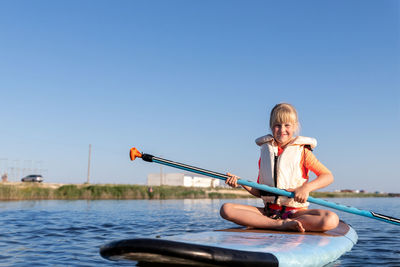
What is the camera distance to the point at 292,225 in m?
4.05

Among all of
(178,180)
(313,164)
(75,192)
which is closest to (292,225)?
(313,164)

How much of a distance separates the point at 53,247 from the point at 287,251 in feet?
11.9

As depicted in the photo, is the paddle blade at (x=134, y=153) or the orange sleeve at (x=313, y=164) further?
the orange sleeve at (x=313, y=164)

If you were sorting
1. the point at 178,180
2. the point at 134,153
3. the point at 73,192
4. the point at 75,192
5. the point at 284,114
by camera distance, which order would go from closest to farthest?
1. the point at 134,153
2. the point at 284,114
3. the point at 73,192
4. the point at 75,192
5. the point at 178,180

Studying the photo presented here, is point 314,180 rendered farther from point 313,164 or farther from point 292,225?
point 292,225

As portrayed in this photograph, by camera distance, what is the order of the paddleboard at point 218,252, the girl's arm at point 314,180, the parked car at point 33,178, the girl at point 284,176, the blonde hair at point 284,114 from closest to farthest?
the paddleboard at point 218,252
the girl's arm at point 314,180
the girl at point 284,176
the blonde hair at point 284,114
the parked car at point 33,178

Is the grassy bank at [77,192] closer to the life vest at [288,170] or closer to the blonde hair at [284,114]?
the life vest at [288,170]

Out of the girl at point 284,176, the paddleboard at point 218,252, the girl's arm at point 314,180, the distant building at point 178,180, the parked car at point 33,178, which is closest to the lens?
the paddleboard at point 218,252

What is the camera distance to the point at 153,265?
2740 millimetres

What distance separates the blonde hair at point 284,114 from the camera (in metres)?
4.33

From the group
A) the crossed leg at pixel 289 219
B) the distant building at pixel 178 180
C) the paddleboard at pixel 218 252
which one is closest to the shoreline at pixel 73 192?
the crossed leg at pixel 289 219

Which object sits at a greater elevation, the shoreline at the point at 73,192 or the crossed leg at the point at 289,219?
the shoreline at the point at 73,192

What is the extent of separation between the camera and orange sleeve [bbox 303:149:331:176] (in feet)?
14.0

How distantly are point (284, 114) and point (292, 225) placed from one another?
48.8 inches
